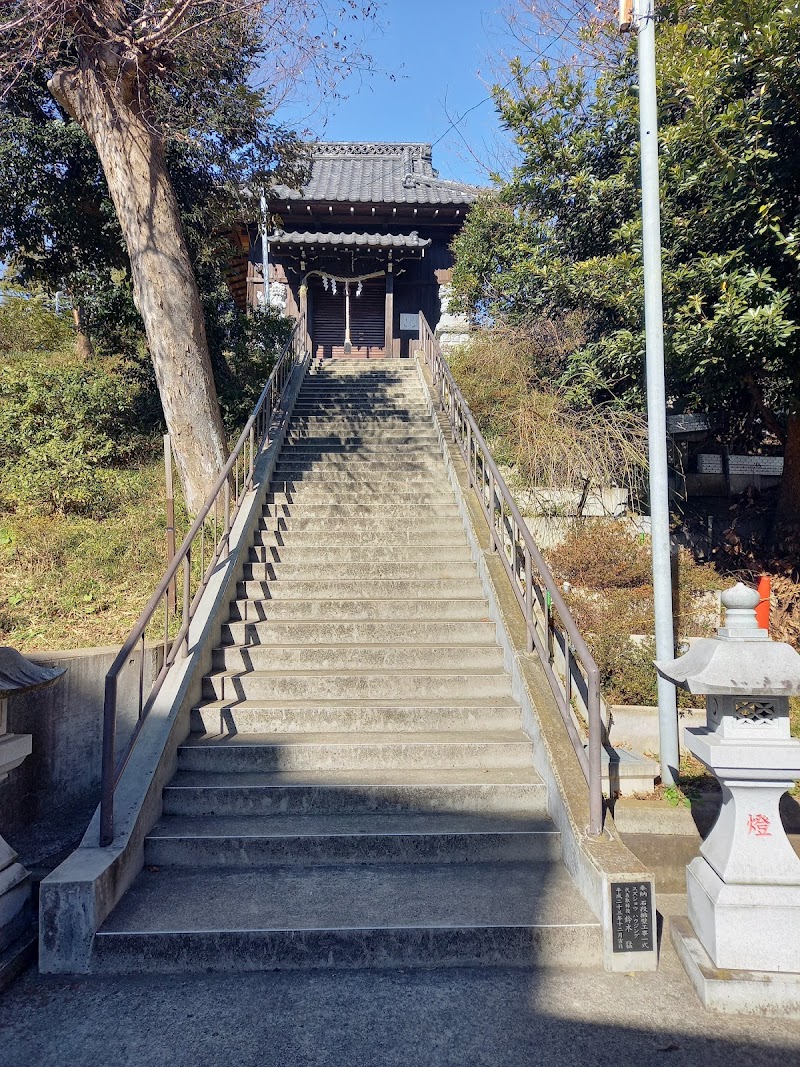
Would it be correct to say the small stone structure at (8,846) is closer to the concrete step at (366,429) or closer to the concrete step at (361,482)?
the concrete step at (361,482)

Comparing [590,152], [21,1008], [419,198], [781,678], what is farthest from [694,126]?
[419,198]

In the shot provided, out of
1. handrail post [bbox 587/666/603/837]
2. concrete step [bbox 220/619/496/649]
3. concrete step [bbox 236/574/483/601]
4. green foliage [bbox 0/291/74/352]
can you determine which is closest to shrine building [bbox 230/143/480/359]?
green foliage [bbox 0/291/74/352]

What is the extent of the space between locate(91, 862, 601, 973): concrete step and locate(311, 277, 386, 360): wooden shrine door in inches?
568

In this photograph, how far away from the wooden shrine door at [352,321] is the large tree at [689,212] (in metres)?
6.55

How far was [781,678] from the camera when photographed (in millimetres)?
A: 2840

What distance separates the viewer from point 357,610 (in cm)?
568

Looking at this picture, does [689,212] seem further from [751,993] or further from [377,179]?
[377,179]

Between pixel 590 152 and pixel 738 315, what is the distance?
4.16 metres

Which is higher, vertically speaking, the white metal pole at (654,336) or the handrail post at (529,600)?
the white metal pole at (654,336)

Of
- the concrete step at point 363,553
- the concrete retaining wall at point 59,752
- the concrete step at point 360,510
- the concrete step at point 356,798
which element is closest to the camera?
the concrete step at point 356,798

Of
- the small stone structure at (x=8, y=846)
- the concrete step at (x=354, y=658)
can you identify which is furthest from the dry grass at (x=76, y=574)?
the small stone structure at (x=8, y=846)

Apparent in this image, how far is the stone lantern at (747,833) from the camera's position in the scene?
2.82 metres

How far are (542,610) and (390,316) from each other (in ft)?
38.8

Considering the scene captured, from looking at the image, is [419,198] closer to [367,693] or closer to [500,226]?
[500,226]
